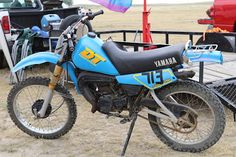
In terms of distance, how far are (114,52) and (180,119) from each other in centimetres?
86

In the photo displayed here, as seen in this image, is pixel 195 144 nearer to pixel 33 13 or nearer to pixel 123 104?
pixel 123 104

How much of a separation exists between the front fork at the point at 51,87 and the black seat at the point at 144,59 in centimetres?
58

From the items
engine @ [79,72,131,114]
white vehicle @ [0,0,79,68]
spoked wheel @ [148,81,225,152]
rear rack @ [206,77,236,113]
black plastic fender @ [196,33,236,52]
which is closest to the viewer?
spoked wheel @ [148,81,225,152]

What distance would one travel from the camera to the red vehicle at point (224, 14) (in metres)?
7.62

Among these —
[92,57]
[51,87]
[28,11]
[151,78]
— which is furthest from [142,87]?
[28,11]

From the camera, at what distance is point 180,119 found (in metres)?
3.88

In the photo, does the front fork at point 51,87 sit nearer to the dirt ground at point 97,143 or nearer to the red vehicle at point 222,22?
the dirt ground at point 97,143

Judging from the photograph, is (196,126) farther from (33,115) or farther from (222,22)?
(222,22)

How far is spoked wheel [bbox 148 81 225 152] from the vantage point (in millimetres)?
3754

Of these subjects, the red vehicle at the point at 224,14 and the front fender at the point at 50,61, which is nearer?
the front fender at the point at 50,61

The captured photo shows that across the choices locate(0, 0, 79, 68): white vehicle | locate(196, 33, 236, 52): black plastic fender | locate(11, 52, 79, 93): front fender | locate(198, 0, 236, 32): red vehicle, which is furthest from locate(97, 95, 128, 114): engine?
locate(198, 0, 236, 32): red vehicle

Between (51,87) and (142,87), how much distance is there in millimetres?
981

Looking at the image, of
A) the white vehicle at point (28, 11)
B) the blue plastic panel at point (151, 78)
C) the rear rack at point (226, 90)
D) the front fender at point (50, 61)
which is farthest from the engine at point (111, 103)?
the white vehicle at point (28, 11)

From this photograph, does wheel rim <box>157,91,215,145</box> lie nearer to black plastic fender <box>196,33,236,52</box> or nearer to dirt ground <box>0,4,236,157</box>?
dirt ground <box>0,4,236,157</box>
